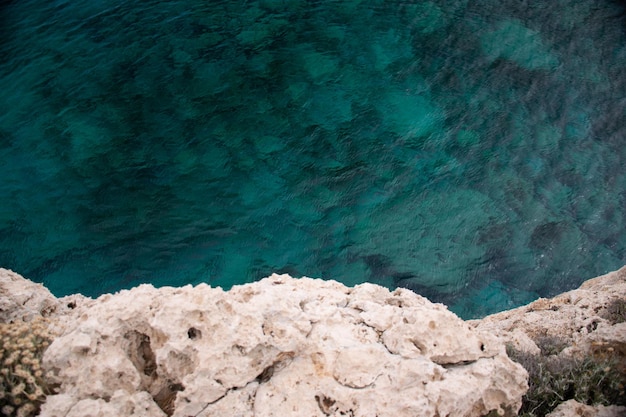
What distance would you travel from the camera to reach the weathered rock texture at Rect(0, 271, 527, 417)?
3.46 meters

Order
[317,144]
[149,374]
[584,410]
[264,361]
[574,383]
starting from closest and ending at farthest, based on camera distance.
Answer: [264,361]
[149,374]
[584,410]
[574,383]
[317,144]

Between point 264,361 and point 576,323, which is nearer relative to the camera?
point 264,361

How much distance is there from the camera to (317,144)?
9.83 metres

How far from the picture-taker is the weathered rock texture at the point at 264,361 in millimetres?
3459

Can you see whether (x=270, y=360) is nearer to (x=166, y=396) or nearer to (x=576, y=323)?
(x=166, y=396)

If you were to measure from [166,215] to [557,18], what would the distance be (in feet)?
28.0

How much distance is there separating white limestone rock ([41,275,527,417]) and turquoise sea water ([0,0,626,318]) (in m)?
4.07

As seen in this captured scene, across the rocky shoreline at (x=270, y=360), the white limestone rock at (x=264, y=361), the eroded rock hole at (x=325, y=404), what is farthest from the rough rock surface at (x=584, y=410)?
the eroded rock hole at (x=325, y=404)

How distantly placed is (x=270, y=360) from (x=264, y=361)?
1.5 inches

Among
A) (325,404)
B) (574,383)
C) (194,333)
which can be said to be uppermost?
(194,333)

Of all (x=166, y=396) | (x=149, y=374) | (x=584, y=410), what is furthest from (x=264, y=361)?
(x=584, y=410)

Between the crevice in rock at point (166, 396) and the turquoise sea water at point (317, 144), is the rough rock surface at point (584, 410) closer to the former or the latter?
the crevice in rock at point (166, 396)

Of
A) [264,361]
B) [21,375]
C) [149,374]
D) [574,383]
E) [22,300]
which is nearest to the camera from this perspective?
[21,375]

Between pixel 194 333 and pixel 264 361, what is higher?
pixel 194 333
